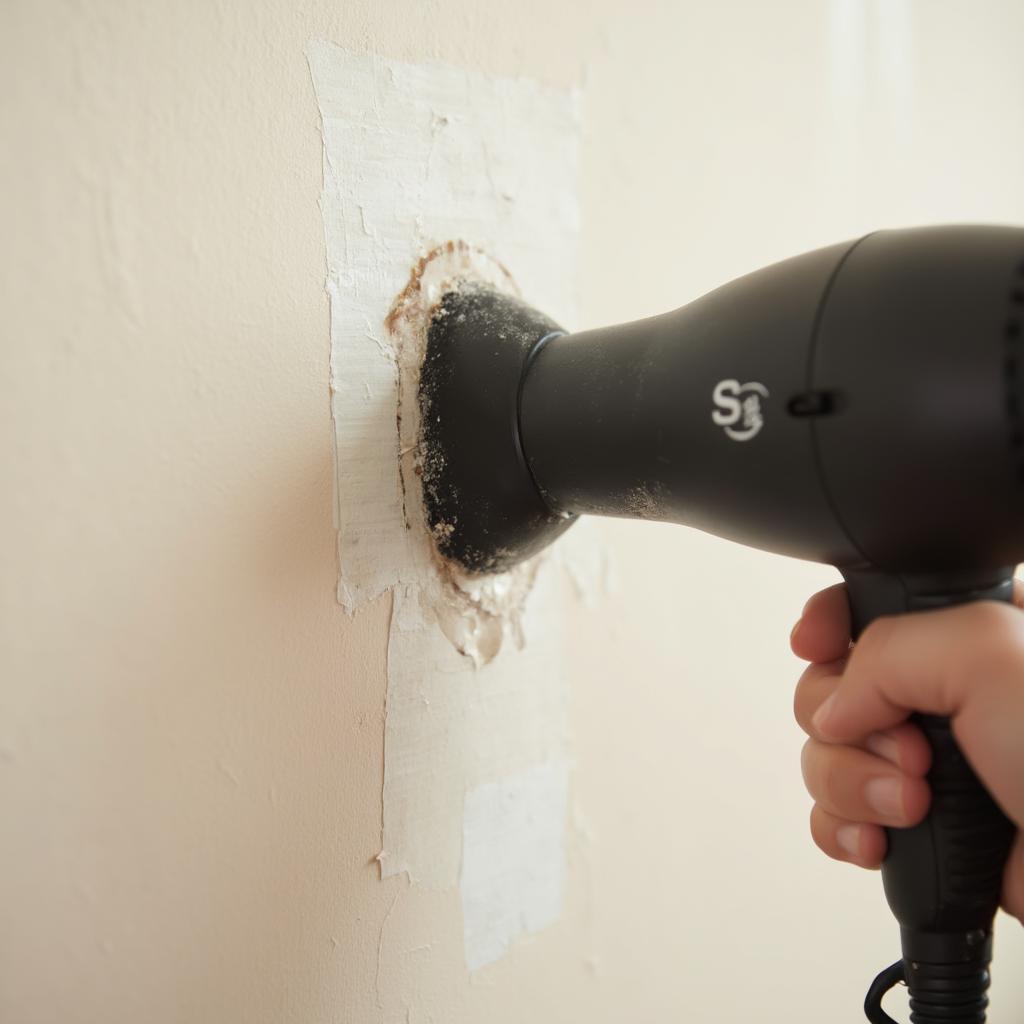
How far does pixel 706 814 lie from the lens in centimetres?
73

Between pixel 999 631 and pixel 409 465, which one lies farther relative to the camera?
pixel 409 465

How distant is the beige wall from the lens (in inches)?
15.0

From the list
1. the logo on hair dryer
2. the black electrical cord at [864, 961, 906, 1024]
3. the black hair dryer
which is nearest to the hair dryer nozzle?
the black hair dryer

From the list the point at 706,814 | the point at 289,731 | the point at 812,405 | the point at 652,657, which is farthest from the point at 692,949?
the point at 812,405

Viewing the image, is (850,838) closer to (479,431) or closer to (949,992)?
(949,992)

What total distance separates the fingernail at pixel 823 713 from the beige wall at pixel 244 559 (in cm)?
23

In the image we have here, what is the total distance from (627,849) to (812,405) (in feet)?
1.44

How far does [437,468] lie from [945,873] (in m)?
0.31

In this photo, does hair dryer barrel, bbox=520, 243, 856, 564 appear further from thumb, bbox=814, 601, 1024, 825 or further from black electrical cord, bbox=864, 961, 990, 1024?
black electrical cord, bbox=864, 961, 990, 1024

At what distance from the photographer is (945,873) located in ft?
1.26

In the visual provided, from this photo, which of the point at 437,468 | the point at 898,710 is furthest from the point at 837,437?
the point at 437,468

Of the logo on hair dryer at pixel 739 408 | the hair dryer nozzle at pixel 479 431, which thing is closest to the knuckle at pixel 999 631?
the logo on hair dryer at pixel 739 408

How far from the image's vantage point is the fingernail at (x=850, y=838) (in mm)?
418

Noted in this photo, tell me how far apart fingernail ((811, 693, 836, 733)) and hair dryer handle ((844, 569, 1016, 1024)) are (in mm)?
34
